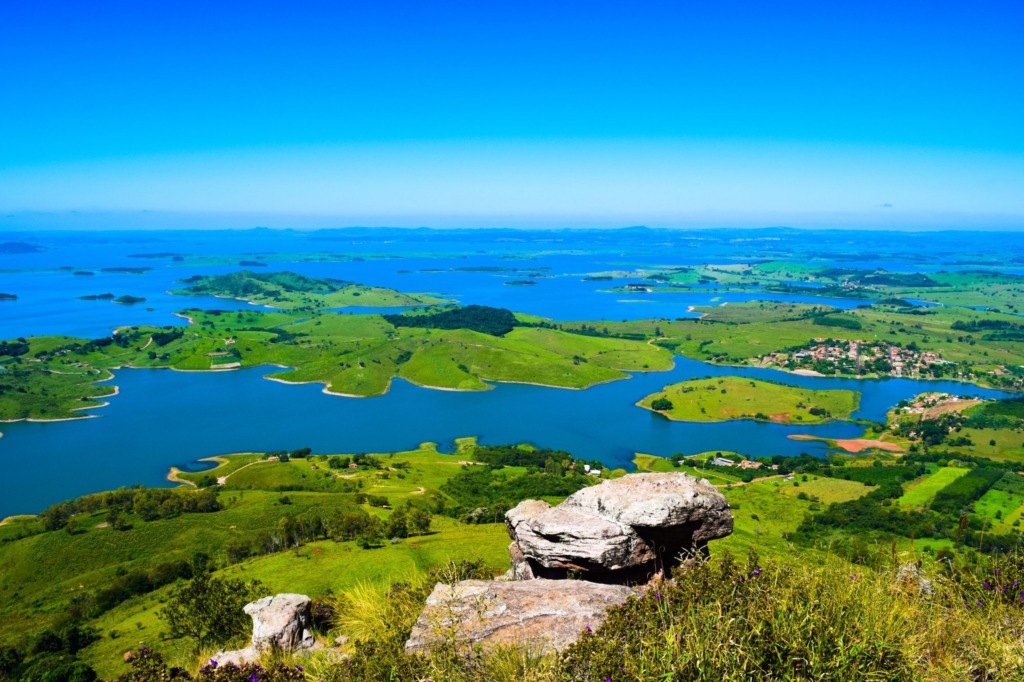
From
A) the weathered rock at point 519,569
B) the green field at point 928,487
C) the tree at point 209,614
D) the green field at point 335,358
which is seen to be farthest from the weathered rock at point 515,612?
the green field at point 335,358

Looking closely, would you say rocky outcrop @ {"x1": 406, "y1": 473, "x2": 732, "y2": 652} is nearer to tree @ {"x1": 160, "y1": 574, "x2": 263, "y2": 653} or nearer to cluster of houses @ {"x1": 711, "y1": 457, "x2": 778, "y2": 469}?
tree @ {"x1": 160, "y1": 574, "x2": 263, "y2": 653}

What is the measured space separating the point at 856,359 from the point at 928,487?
226ft

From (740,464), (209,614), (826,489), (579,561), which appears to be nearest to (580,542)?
(579,561)

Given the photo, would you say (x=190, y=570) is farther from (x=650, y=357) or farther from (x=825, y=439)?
(x=650, y=357)

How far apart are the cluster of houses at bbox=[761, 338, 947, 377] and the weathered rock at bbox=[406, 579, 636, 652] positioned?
12297 cm

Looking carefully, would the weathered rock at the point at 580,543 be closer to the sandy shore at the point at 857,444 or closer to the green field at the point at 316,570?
the green field at the point at 316,570

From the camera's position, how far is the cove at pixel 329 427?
7594 centimetres

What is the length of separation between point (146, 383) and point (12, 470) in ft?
127

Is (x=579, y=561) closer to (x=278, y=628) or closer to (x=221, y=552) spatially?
(x=278, y=628)

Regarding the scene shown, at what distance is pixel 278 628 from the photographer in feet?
64.9

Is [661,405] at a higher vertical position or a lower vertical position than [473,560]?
lower

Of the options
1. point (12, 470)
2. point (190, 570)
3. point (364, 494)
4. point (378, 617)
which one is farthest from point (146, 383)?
point (378, 617)

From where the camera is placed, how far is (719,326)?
165 metres

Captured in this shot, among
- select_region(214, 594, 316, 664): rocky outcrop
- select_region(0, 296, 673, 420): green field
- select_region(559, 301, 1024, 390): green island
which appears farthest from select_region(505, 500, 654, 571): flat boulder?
select_region(559, 301, 1024, 390): green island
